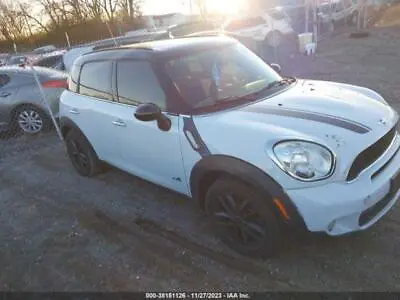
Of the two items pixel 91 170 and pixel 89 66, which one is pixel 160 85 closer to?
pixel 89 66

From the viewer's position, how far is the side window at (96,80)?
4254 mm

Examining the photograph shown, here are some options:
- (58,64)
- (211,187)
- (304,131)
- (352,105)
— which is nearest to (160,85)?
(211,187)

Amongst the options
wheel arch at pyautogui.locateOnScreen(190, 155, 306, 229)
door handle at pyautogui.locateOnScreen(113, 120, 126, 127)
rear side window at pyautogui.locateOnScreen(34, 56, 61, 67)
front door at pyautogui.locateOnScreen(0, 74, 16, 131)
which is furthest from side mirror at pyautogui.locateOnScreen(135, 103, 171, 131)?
rear side window at pyautogui.locateOnScreen(34, 56, 61, 67)

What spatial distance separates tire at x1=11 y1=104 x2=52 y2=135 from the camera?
7730 mm

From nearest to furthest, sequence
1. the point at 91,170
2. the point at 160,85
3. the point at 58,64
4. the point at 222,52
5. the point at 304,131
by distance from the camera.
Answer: the point at 304,131 → the point at 160,85 → the point at 222,52 → the point at 91,170 → the point at 58,64

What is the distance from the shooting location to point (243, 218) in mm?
3088

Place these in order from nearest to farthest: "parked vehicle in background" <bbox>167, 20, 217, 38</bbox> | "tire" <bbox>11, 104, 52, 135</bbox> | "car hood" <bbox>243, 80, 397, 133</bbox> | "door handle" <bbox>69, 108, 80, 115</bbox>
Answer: "car hood" <bbox>243, 80, 397, 133</bbox>, "door handle" <bbox>69, 108, 80, 115</bbox>, "tire" <bbox>11, 104, 52, 135</bbox>, "parked vehicle in background" <bbox>167, 20, 217, 38</bbox>

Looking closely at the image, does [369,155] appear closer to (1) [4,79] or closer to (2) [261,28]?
(1) [4,79]

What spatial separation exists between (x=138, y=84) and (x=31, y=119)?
4790 mm

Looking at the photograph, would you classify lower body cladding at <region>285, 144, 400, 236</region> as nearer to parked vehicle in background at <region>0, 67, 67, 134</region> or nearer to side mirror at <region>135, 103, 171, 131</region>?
side mirror at <region>135, 103, 171, 131</region>

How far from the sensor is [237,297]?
2900 millimetres

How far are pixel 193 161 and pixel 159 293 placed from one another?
1.07 meters

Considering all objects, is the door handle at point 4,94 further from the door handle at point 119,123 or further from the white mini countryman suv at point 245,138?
the door handle at point 119,123

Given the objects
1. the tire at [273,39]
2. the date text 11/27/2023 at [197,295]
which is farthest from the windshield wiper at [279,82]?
the tire at [273,39]
